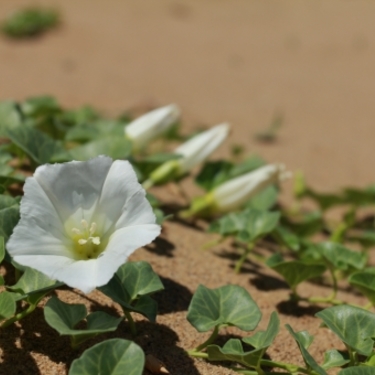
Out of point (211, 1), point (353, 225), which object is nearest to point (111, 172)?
point (353, 225)

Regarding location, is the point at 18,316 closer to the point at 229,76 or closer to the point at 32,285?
the point at 32,285

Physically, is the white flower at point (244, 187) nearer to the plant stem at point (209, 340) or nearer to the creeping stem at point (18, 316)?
the plant stem at point (209, 340)

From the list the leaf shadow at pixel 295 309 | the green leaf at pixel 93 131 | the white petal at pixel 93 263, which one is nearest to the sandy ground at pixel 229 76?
the leaf shadow at pixel 295 309

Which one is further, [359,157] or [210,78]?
[210,78]

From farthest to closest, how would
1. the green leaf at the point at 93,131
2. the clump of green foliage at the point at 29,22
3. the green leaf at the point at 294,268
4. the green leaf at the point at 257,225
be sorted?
the clump of green foliage at the point at 29,22
the green leaf at the point at 93,131
the green leaf at the point at 257,225
the green leaf at the point at 294,268

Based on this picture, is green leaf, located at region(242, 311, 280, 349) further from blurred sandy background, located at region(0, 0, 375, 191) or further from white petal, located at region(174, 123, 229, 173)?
blurred sandy background, located at region(0, 0, 375, 191)

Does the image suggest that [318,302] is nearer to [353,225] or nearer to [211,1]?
[353,225]

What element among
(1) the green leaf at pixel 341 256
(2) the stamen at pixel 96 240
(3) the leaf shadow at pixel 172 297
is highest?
(2) the stamen at pixel 96 240
